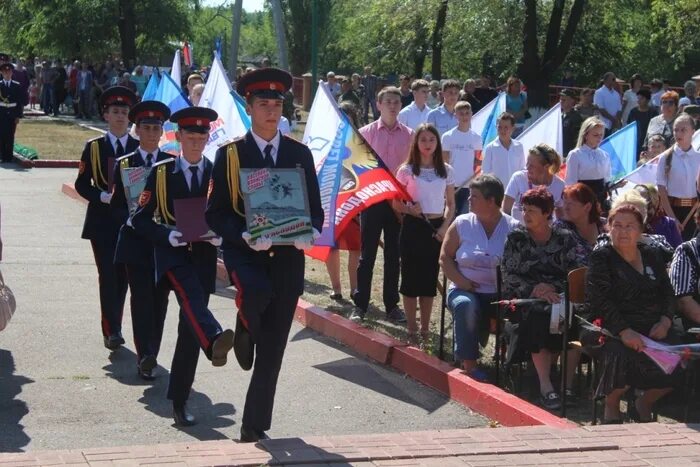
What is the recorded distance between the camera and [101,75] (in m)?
38.9

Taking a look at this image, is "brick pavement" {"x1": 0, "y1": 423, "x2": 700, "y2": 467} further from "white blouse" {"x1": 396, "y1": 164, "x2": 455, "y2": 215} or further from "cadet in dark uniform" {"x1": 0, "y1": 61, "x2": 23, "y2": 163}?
"cadet in dark uniform" {"x1": 0, "y1": 61, "x2": 23, "y2": 163}

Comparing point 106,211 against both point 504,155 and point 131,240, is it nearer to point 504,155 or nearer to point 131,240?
point 131,240

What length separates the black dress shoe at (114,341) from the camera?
9.02 m

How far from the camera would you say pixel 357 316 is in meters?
10.1

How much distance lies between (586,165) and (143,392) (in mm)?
5301

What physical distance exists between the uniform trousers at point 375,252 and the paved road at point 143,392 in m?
0.59

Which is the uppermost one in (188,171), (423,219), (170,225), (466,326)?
(188,171)

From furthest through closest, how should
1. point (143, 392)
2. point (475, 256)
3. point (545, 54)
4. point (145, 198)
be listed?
point (545, 54)
point (475, 256)
point (143, 392)
point (145, 198)

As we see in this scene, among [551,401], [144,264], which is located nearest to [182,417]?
[144,264]

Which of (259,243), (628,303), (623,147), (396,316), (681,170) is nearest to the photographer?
(259,243)

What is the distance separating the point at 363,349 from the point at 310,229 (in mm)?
3174

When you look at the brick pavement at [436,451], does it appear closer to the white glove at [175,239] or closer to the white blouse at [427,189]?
the white glove at [175,239]

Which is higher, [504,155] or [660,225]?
[504,155]

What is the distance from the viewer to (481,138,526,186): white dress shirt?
12.2 m
